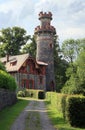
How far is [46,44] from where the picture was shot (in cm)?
6819

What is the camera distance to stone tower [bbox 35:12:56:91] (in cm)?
6838

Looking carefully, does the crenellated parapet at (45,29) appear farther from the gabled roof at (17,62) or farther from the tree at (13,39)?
the tree at (13,39)

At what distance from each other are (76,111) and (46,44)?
159 feet

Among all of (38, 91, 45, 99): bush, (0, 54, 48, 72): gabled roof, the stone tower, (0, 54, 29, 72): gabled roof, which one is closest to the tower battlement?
the stone tower

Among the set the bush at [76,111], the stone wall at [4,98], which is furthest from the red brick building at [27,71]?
the bush at [76,111]

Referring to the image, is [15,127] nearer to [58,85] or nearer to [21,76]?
[21,76]

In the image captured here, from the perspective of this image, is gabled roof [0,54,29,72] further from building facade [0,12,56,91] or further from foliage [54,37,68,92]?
foliage [54,37,68,92]

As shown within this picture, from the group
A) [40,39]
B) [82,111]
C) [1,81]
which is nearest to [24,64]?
[40,39]

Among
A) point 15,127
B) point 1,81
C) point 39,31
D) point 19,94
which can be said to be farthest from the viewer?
point 39,31

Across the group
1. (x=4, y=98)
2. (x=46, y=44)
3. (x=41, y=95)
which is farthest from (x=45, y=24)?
(x=4, y=98)

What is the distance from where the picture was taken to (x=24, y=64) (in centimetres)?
6500

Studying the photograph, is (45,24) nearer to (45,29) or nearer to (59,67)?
(45,29)

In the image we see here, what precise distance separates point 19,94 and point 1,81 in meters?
26.0

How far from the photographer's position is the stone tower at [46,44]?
68375mm
